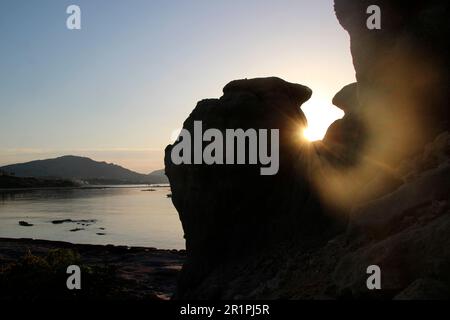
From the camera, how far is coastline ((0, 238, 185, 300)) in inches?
1452

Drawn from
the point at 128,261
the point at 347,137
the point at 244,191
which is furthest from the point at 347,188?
the point at 128,261

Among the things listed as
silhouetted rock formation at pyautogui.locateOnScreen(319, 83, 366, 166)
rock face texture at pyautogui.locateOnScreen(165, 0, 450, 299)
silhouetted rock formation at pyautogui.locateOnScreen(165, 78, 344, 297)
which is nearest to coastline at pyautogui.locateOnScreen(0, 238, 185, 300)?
silhouetted rock formation at pyautogui.locateOnScreen(165, 78, 344, 297)

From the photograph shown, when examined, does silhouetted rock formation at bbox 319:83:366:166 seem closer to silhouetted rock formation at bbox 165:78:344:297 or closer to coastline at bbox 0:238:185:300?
silhouetted rock formation at bbox 165:78:344:297

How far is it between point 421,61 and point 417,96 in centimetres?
133

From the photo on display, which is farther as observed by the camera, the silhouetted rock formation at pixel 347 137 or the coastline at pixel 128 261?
the coastline at pixel 128 261

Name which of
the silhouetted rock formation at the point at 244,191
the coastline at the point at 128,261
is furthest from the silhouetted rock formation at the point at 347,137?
the coastline at the point at 128,261

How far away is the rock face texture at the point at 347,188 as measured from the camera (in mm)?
12922

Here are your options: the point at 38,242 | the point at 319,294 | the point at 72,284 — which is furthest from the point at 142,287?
the point at 38,242

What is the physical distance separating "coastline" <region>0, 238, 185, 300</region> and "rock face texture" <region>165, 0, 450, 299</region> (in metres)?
9.03

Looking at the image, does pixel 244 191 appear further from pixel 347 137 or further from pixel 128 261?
pixel 128 261

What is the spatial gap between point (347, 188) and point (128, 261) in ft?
117

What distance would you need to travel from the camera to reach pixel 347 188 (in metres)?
20.8

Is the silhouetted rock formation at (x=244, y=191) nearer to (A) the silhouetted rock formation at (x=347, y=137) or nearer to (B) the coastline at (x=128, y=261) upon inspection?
(A) the silhouetted rock formation at (x=347, y=137)

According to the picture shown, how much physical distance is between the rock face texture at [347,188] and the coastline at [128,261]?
903 cm
